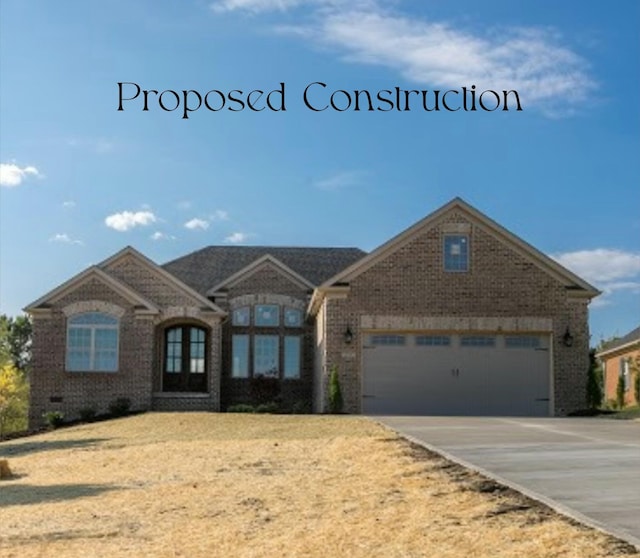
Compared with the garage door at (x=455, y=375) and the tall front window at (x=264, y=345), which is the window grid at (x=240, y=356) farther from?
the garage door at (x=455, y=375)

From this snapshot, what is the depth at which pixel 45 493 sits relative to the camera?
40.9 ft

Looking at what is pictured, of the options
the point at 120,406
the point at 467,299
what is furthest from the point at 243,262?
the point at 467,299

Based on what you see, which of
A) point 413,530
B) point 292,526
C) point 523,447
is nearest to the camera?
point 413,530

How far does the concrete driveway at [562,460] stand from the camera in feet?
28.3

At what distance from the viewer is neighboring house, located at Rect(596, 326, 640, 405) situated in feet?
140

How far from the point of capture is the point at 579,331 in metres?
29.0

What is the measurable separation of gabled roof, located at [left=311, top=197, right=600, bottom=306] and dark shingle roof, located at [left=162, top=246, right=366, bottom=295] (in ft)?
27.1

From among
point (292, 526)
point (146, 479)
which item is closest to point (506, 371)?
point (146, 479)

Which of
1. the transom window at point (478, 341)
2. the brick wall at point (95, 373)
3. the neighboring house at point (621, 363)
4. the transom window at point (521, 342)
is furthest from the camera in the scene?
the neighboring house at point (621, 363)

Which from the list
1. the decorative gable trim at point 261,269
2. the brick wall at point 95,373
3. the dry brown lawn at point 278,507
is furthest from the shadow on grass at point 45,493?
the decorative gable trim at point 261,269

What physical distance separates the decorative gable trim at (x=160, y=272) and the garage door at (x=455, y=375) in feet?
21.2

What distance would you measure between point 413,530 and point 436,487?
78.5 inches

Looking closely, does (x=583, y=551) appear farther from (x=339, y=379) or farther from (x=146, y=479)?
(x=339, y=379)

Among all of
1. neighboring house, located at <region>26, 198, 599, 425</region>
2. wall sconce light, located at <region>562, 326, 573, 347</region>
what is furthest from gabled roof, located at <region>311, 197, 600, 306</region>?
wall sconce light, located at <region>562, 326, 573, 347</region>
